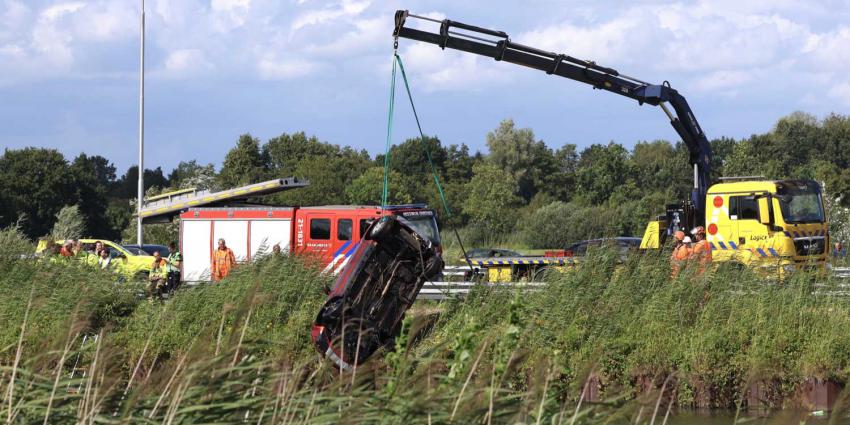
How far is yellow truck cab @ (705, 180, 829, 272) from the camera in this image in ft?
70.4

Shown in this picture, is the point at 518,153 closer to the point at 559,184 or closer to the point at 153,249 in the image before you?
the point at 559,184

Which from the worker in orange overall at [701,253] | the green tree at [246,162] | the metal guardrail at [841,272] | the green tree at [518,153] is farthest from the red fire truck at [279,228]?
the green tree at [518,153]

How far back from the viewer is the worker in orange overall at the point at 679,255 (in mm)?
17328

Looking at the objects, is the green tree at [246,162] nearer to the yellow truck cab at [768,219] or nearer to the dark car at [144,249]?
the dark car at [144,249]

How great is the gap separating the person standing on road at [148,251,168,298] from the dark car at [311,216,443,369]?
513cm

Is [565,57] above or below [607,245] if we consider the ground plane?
above

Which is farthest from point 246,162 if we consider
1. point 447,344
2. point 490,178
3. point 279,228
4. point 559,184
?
point 447,344

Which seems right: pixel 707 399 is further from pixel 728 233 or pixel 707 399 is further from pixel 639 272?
pixel 728 233

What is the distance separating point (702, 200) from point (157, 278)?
1086cm

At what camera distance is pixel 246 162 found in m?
88.1

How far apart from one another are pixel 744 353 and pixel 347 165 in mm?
71621

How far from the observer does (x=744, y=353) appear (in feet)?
50.6

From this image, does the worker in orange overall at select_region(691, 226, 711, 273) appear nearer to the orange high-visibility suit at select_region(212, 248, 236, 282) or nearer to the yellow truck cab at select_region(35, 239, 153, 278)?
the orange high-visibility suit at select_region(212, 248, 236, 282)

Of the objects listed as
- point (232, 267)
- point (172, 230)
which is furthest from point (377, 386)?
point (172, 230)
